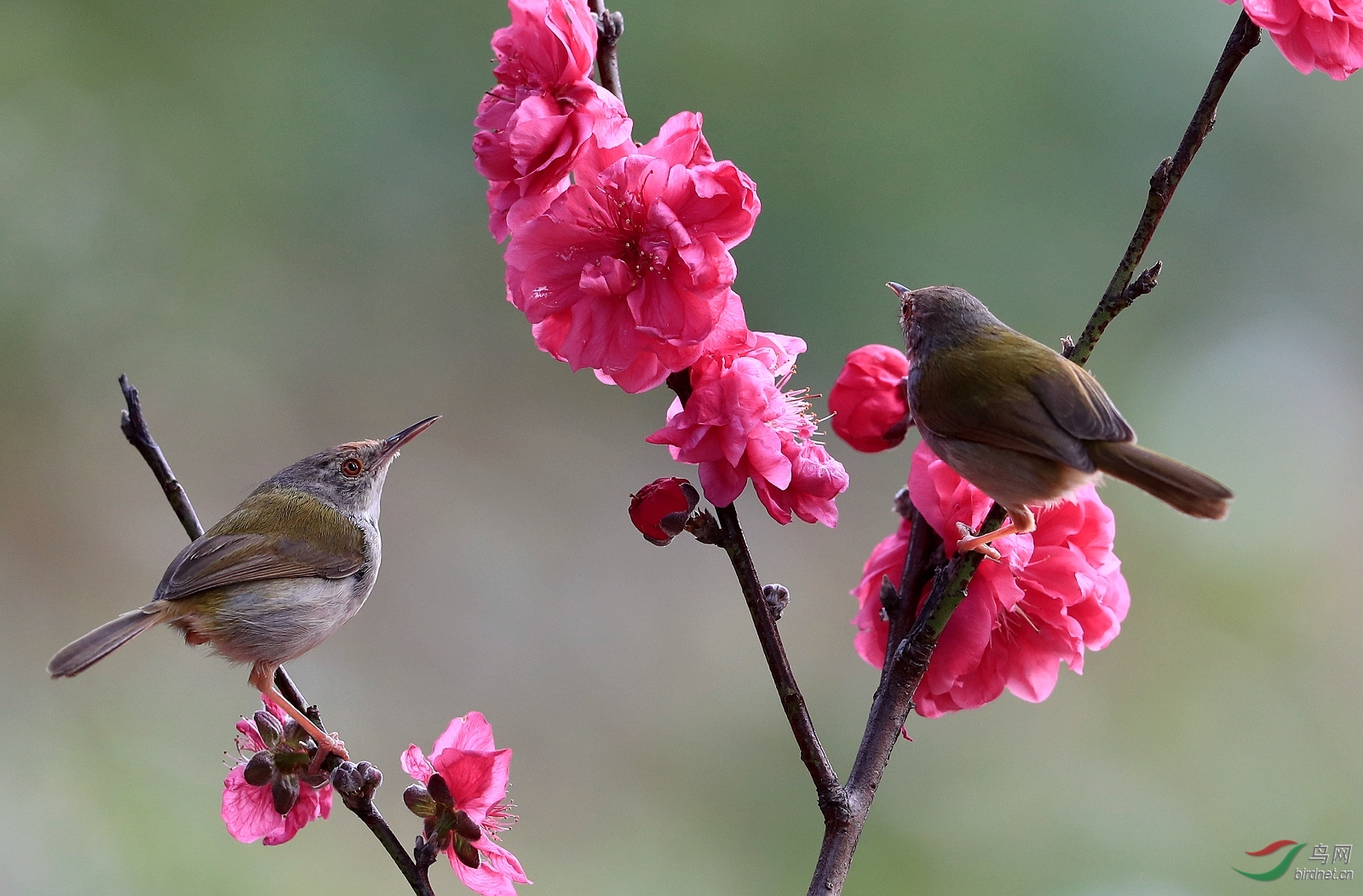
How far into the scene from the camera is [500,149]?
809 millimetres

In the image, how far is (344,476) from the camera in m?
1.64

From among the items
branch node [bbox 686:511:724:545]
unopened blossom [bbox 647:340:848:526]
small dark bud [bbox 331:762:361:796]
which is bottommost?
small dark bud [bbox 331:762:361:796]

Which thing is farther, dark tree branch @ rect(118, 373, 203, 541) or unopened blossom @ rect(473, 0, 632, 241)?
dark tree branch @ rect(118, 373, 203, 541)

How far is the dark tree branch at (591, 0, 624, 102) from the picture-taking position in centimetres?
90

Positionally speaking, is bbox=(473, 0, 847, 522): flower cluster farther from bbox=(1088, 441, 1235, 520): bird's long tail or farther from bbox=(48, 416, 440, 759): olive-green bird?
bbox=(48, 416, 440, 759): olive-green bird

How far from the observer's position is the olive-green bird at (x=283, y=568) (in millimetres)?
1265

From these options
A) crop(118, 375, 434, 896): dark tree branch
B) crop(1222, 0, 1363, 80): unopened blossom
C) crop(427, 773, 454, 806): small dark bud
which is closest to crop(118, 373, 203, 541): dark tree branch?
crop(118, 375, 434, 896): dark tree branch

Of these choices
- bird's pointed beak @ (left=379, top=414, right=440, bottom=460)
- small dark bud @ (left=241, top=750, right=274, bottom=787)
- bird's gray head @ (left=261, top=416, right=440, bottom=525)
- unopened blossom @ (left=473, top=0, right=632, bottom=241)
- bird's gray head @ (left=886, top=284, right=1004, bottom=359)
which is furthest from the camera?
bird's gray head @ (left=261, top=416, right=440, bottom=525)

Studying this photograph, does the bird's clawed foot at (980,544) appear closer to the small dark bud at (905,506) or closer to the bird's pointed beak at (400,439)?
the small dark bud at (905,506)

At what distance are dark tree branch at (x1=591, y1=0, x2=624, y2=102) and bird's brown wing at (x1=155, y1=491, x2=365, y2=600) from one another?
2.49 feet

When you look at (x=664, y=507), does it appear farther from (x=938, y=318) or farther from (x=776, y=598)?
(x=938, y=318)

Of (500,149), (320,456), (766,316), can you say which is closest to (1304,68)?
(500,149)

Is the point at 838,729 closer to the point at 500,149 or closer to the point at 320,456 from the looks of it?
the point at 320,456

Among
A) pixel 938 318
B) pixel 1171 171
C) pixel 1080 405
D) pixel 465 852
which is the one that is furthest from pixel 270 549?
pixel 1171 171
